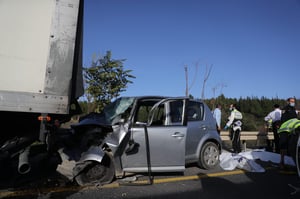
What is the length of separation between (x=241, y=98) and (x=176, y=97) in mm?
27256

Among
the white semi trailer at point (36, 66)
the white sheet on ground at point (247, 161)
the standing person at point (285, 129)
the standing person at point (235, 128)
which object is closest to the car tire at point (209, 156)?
the white sheet on ground at point (247, 161)

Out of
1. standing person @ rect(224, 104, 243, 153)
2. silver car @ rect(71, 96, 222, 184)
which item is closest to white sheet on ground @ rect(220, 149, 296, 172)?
standing person @ rect(224, 104, 243, 153)

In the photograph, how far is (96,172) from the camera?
16.1 ft

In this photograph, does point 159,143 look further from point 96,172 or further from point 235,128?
point 235,128

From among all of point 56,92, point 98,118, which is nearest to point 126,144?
point 98,118

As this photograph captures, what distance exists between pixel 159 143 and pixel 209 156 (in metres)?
1.93

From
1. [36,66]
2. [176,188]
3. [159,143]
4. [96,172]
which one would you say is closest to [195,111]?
[159,143]

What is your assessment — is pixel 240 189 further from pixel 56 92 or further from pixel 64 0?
pixel 64 0

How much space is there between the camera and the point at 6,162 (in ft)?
12.5

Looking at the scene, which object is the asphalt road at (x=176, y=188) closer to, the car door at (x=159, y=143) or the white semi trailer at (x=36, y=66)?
the car door at (x=159, y=143)

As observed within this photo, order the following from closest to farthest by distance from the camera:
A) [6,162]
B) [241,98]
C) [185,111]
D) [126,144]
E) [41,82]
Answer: [41,82], [6,162], [126,144], [185,111], [241,98]

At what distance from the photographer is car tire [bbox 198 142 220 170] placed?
6.44 metres

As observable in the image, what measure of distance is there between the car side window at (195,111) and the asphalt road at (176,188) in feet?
4.39

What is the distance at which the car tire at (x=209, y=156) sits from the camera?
254 inches
